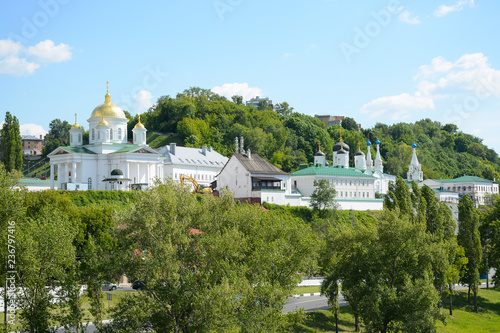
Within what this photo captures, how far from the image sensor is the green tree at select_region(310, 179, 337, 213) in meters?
72.5

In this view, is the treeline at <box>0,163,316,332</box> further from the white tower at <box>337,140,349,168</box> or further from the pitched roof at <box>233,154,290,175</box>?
the white tower at <box>337,140,349,168</box>

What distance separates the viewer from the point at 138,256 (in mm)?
27031

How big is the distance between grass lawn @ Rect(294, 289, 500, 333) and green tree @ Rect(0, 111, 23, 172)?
168 feet

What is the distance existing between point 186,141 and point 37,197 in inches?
2485

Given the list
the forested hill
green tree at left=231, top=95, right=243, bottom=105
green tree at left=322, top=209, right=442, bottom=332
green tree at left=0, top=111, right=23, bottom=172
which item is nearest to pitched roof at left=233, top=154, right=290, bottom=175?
green tree at left=0, top=111, right=23, bottom=172

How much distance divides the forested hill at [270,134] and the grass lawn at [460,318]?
62.5 metres

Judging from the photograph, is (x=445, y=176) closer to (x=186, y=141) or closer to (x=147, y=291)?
(x=186, y=141)

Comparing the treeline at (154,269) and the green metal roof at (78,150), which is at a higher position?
the green metal roof at (78,150)

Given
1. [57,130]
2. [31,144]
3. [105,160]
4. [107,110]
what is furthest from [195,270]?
[31,144]

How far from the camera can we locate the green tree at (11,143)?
76.4m

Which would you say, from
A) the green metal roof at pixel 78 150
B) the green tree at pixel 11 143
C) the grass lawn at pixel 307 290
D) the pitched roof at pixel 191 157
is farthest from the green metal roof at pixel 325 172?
the green tree at pixel 11 143

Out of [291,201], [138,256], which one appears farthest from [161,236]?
[291,201]

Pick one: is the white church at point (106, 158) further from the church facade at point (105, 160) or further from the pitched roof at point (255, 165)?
the pitched roof at point (255, 165)

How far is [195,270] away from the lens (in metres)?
27.9
